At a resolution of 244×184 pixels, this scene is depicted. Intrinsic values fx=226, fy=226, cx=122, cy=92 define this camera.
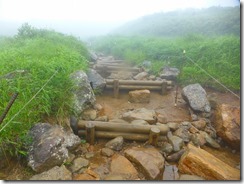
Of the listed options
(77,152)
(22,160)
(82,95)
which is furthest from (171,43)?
(22,160)

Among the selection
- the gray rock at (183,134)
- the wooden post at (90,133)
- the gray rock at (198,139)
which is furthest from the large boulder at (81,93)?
the gray rock at (198,139)

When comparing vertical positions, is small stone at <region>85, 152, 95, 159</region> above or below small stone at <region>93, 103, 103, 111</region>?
below

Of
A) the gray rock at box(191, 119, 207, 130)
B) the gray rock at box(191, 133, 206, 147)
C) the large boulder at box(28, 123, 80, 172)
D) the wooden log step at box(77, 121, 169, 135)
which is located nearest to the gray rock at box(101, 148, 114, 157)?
the wooden log step at box(77, 121, 169, 135)

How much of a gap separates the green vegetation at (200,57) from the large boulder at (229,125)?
373mm

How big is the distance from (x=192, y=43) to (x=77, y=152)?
3643 mm

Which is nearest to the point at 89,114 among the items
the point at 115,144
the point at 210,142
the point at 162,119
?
the point at 115,144

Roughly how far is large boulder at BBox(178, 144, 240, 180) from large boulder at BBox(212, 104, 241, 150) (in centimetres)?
54

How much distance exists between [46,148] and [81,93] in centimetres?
192

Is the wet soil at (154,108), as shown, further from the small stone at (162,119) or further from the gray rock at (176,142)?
the gray rock at (176,142)

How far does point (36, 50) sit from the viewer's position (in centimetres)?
602

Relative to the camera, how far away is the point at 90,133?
145 inches

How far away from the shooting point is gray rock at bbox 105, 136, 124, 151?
3.56 meters

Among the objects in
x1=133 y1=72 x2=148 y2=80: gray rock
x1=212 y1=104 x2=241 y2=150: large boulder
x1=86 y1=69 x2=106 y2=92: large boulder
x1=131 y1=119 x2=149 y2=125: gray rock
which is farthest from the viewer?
x1=133 y1=72 x2=148 y2=80: gray rock

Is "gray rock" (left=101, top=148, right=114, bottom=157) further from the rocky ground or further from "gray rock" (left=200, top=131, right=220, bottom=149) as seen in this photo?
"gray rock" (left=200, top=131, right=220, bottom=149)
